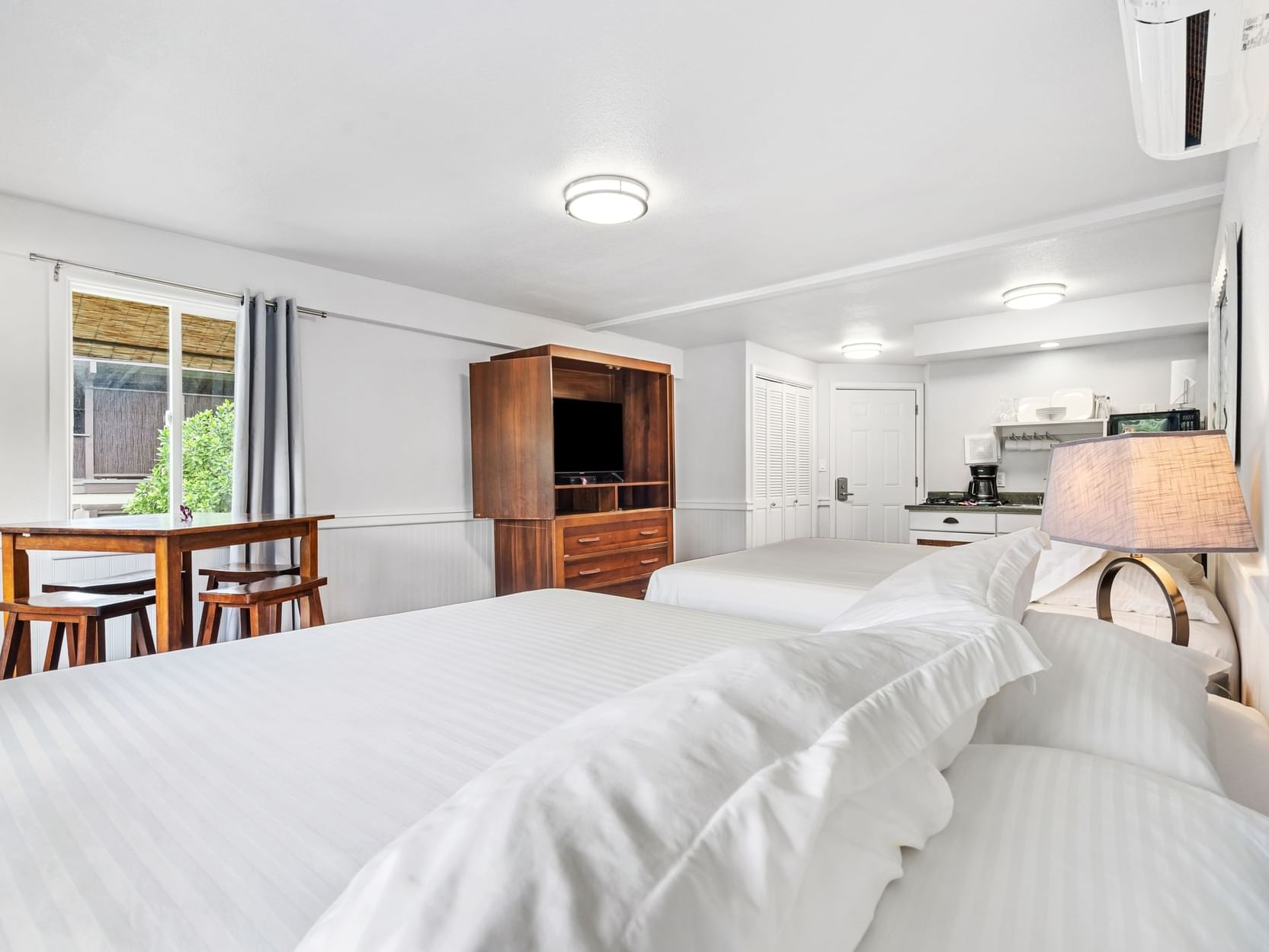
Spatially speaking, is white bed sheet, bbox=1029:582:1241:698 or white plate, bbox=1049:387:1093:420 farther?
white plate, bbox=1049:387:1093:420

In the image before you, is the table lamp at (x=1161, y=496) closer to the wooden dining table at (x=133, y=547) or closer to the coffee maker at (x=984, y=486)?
the wooden dining table at (x=133, y=547)

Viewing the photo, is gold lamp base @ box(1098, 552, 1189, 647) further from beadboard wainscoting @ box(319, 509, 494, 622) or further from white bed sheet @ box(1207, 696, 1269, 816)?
beadboard wainscoting @ box(319, 509, 494, 622)

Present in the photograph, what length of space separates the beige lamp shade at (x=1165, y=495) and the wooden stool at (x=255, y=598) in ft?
9.42

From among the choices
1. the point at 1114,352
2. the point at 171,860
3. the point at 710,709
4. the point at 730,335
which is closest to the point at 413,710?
the point at 171,860

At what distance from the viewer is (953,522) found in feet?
16.2

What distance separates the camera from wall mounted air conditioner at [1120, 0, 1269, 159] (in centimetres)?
96

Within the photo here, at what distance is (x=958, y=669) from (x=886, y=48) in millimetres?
1966

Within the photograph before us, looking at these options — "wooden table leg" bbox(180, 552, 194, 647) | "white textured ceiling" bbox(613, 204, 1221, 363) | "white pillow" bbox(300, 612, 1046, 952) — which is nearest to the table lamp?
"white pillow" bbox(300, 612, 1046, 952)

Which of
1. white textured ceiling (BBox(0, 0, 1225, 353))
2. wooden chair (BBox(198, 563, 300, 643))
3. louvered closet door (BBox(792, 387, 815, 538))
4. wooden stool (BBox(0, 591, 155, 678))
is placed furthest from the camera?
louvered closet door (BBox(792, 387, 815, 538))

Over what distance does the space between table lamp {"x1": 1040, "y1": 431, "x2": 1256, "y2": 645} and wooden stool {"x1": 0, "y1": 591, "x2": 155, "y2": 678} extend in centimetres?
315

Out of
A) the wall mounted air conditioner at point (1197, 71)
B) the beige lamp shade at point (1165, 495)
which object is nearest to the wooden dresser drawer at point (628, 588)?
the beige lamp shade at point (1165, 495)

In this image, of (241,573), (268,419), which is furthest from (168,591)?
(268,419)

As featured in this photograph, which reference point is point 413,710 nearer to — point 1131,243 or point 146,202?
point 146,202

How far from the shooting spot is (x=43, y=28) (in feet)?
5.86
